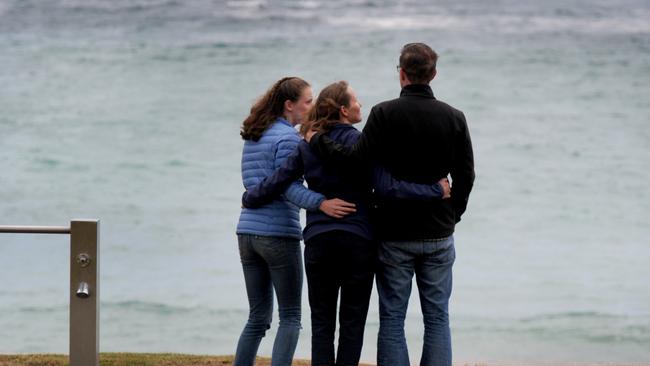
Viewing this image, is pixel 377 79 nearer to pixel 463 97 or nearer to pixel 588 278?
pixel 463 97

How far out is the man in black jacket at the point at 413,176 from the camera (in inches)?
134

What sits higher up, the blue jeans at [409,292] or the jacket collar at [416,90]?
the jacket collar at [416,90]

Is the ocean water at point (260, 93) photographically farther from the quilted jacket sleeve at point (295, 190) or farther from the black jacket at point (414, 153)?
the black jacket at point (414, 153)

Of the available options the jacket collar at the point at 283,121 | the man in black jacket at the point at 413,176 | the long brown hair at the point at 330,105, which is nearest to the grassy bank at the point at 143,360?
the man in black jacket at the point at 413,176

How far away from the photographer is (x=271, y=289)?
375 cm

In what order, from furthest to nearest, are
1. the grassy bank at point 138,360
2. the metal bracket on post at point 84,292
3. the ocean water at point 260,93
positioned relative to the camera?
1. the ocean water at point 260,93
2. the grassy bank at point 138,360
3. the metal bracket on post at point 84,292

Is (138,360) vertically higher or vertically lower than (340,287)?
lower

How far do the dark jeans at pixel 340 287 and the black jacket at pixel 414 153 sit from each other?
0.49ft

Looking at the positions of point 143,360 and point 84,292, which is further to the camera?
point 143,360

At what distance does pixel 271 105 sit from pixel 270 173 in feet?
0.83

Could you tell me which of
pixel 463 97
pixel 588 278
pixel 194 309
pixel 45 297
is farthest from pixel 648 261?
pixel 45 297

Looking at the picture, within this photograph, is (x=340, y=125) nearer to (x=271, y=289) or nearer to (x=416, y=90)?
(x=416, y=90)

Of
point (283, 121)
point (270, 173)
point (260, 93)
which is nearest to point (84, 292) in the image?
point (270, 173)

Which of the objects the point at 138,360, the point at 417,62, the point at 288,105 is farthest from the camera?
the point at 138,360
